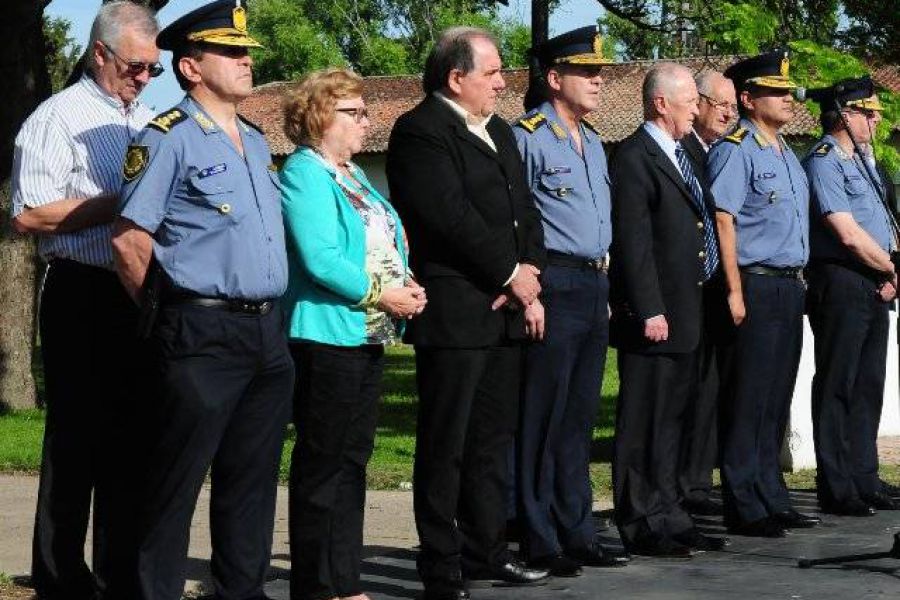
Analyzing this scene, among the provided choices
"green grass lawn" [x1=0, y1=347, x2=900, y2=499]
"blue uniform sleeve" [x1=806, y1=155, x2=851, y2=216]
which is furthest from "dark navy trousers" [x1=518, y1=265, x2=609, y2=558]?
"green grass lawn" [x1=0, y1=347, x2=900, y2=499]

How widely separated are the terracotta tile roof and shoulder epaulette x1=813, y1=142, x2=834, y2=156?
4302 centimetres

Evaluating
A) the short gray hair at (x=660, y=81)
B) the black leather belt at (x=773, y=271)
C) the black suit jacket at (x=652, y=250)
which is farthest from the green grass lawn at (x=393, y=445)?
the short gray hair at (x=660, y=81)

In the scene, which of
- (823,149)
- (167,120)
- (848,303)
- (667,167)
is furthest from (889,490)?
(167,120)

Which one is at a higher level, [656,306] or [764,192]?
[764,192]

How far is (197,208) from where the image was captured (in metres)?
5.87

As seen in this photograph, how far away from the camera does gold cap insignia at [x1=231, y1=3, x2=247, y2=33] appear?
6.02 m

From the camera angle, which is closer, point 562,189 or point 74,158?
point 74,158

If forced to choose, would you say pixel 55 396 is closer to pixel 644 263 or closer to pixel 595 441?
pixel 644 263

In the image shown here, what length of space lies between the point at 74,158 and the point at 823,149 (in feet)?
14.4

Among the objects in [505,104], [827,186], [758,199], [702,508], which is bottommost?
[702,508]

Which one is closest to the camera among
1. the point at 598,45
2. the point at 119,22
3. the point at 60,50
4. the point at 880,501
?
the point at 119,22

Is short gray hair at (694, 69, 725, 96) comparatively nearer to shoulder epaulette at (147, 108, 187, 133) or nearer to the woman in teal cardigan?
the woman in teal cardigan

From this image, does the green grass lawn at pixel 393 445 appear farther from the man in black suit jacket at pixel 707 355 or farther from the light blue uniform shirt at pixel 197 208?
the light blue uniform shirt at pixel 197 208

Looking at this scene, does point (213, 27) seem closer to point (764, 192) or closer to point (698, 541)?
point (698, 541)
